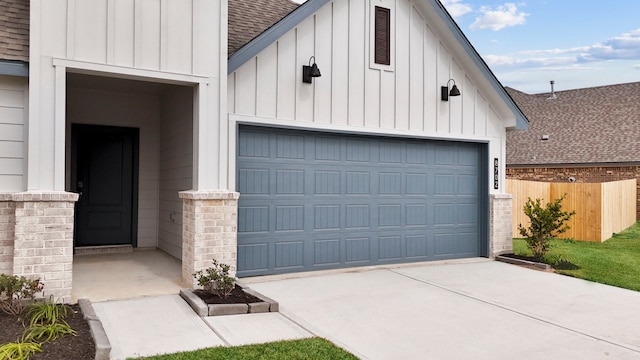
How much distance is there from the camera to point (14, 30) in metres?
6.05

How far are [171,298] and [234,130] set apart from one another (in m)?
2.54

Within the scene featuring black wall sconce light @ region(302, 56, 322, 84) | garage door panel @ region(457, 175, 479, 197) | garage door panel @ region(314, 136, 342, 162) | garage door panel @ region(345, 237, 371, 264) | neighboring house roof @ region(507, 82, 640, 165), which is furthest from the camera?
neighboring house roof @ region(507, 82, 640, 165)

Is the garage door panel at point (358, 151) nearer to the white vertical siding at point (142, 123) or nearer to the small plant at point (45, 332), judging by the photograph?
the white vertical siding at point (142, 123)

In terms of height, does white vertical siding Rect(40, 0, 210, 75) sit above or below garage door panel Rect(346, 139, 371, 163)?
above

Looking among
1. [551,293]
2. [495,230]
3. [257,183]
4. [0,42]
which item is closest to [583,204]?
[495,230]

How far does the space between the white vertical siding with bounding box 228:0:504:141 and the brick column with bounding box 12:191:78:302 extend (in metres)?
2.80

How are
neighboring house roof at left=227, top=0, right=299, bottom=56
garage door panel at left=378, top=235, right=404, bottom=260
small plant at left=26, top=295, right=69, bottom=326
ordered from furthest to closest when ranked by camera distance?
garage door panel at left=378, top=235, right=404, bottom=260 → neighboring house roof at left=227, top=0, right=299, bottom=56 → small plant at left=26, top=295, right=69, bottom=326

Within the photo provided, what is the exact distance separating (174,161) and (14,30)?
11.7 ft

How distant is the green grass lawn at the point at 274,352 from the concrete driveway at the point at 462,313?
0.81ft

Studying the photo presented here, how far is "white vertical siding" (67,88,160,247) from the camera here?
956 centimetres

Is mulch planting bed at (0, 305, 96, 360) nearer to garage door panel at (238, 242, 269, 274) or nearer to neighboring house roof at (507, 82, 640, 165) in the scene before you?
garage door panel at (238, 242, 269, 274)

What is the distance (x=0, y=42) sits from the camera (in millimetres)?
5832

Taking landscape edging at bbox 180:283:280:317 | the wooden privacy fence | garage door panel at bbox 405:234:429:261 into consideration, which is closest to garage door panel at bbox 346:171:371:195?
garage door panel at bbox 405:234:429:261

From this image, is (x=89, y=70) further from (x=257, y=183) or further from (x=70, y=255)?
(x=257, y=183)
